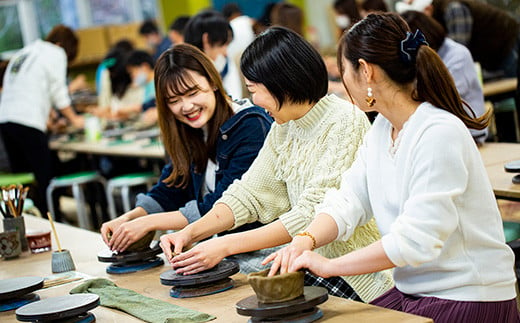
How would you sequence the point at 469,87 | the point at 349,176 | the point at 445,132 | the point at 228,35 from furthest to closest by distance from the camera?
the point at 228,35 → the point at 469,87 → the point at 349,176 → the point at 445,132

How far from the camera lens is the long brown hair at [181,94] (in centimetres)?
284

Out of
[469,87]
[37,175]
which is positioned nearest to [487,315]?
[469,87]

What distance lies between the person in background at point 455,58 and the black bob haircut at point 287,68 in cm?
153

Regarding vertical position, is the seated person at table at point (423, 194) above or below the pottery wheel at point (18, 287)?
above

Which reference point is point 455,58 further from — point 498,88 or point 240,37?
point 240,37

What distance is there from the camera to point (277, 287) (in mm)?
1704

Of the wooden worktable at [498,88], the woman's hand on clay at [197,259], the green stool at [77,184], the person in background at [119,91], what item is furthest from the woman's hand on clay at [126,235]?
the person in background at [119,91]

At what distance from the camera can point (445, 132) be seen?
1.71 m

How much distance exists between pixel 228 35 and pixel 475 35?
195cm

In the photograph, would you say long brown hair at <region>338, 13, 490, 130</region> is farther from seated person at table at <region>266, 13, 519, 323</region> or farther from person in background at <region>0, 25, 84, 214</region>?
person in background at <region>0, 25, 84, 214</region>

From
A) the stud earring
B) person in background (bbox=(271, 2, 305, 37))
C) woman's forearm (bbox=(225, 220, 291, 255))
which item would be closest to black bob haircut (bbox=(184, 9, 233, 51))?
person in background (bbox=(271, 2, 305, 37))

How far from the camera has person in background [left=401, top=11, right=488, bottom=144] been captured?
3.79 meters

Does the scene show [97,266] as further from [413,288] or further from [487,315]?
[487,315]

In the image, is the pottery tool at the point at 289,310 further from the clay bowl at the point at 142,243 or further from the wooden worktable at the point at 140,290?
the clay bowl at the point at 142,243
